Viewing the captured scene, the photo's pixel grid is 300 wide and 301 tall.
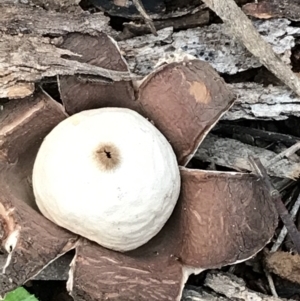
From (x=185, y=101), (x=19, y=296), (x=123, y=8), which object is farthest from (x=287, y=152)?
(x=19, y=296)

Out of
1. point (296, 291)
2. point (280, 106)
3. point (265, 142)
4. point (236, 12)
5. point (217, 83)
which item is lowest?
point (296, 291)

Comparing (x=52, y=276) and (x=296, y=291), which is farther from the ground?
(x=52, y=276)

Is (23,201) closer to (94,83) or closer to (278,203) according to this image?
(94,83)

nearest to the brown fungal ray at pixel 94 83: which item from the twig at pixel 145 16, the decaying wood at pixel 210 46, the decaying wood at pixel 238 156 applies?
the decaying wood at pixel 210 46

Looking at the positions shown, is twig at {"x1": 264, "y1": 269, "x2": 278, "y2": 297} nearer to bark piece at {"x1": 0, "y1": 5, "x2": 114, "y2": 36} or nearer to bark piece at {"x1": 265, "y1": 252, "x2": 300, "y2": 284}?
bark piece at {"x1": 265, "y1": 252, "x2": 300, "y2": 284}

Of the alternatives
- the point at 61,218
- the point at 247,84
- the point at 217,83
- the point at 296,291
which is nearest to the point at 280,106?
the point at 247,84

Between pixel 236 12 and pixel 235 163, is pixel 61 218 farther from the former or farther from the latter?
pixel 236 12
